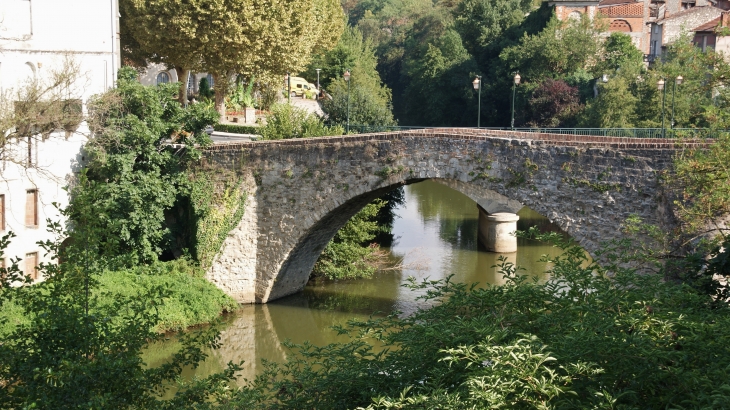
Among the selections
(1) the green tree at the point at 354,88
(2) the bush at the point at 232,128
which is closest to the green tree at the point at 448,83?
(1) the green tree at the point at 354,88

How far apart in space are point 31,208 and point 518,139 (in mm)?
9455

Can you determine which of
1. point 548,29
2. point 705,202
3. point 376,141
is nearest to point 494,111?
point 548,29

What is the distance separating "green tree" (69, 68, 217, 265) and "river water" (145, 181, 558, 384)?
8.37 ft

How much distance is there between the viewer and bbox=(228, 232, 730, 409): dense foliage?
6816 mm

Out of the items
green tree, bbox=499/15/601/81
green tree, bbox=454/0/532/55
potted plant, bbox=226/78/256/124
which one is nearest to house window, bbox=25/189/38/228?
potted plant, bbox=226/78/256/124

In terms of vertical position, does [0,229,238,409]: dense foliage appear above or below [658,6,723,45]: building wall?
below

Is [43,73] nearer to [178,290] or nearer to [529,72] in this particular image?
[178,290]

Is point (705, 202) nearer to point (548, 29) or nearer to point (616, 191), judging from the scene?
point (616, 191)

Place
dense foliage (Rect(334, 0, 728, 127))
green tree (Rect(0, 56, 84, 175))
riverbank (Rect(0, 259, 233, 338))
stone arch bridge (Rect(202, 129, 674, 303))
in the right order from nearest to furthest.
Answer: stone arch bridge (Rect(202, 129, 674, 303)), green tree (Rect(0, 56, 84, 175)), riverbank (Rect(0, 259, 233, 338)), dense foliage (Rect(334, 0, 728, 127))

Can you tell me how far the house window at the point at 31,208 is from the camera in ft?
57.9

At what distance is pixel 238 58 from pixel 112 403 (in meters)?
18.2

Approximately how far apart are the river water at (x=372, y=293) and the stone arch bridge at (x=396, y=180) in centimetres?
85

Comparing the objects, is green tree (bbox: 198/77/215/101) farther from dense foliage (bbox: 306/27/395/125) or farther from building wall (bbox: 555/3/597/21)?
building wall (bbox: 555/3/597/21)

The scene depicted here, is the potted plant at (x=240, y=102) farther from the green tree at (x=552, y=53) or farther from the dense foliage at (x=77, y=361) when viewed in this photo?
the dense foliage at (x=77, y=361)
